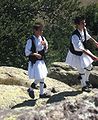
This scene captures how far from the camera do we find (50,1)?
23469 millimetres

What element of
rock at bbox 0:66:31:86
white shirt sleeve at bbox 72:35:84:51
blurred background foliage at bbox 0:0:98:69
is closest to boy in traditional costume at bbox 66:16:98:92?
white shirt sleeve at bbox 72:35:84:51

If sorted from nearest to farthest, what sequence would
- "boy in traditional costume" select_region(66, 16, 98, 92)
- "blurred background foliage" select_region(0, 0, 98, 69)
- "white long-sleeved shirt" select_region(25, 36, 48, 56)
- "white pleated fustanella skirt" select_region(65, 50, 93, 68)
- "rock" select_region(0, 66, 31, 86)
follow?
"white long-sleeved shirt" select_region(25, 36, 48, 56) → "boy in traditional costume" select_region(66, 16, 98, 92) → "white pleated fustanella skirt" select_region(65, 50, 93, 68) → "rock" select_region(0, 66, 31, 86) → "blurred background foliage" select_region(0, 0, 98, 69)

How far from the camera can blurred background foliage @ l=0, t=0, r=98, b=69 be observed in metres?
21.3

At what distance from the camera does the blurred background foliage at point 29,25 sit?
21344mm

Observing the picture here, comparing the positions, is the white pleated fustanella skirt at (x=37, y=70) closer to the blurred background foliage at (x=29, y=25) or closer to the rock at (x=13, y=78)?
the rock at (x=13, y=78)

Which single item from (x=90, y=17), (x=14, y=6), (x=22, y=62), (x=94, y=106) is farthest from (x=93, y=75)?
(x=90, y=17)

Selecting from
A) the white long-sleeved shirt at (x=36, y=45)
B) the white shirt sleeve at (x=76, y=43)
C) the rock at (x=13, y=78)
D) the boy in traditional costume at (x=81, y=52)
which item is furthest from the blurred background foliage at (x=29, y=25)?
the white shirt sleeve at (x=76, y=43)

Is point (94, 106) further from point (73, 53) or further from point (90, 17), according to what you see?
point (90, 17)

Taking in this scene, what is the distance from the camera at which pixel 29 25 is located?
71.8 ft

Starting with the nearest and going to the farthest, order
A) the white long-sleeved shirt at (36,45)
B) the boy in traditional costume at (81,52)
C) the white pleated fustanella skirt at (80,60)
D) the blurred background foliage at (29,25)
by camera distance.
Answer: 1. the white long-sleeved shirt at (36,45)
2. the boy in traditional costume at (81,52)
3. the white pleated fustanella skirt at (80,60)
4. the blurred background foliage at (29,25)

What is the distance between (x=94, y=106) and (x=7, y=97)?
5.42 meters

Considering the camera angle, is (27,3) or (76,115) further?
(27,3)

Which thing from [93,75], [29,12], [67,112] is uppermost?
[29,12]

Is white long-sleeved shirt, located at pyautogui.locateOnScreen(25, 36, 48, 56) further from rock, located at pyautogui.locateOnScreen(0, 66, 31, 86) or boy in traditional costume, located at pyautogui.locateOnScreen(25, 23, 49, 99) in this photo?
rock, located at pyautogui.locateOnScreen(0, 66, 31, 86)
